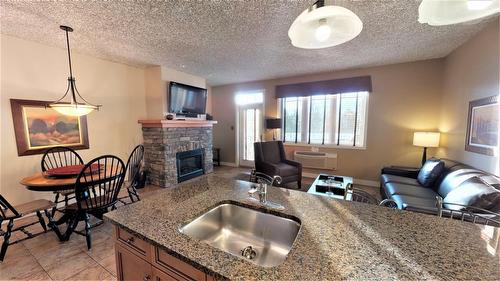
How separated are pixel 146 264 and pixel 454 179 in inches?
130

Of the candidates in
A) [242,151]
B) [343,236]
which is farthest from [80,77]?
[343,236]

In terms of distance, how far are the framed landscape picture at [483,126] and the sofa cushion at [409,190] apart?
0.74 metres

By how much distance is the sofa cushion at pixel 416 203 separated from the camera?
2.08 meters

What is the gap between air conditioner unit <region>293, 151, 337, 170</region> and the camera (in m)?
4.53

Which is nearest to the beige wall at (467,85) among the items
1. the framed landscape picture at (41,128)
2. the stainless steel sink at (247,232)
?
the stainless steel sink at (247,232)

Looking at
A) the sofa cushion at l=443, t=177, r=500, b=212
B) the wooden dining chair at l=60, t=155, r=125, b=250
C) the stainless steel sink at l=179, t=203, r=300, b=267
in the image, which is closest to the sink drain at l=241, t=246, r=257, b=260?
the stainless steel sink at l=179, t=203, r=300, b=267

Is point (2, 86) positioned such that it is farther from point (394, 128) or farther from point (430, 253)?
point (394, 128)

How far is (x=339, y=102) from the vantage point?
Answer: 445 cm

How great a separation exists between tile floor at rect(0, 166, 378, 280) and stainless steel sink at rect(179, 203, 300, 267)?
1.28 meters

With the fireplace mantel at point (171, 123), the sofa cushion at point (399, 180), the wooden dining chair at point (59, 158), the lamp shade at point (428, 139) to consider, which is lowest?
the sofa cushion at point (399, 180)

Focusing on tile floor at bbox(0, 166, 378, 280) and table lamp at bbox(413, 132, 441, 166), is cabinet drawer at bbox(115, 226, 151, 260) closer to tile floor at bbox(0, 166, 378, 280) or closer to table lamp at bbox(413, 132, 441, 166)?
tile floor at bbox(0, 166, 378, 280)

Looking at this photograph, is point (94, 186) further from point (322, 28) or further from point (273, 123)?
point (273, 123)

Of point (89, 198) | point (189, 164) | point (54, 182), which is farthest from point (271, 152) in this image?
point (54, 182)

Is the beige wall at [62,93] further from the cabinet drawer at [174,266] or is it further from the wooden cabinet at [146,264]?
the cabinet drawer at [174,266]
